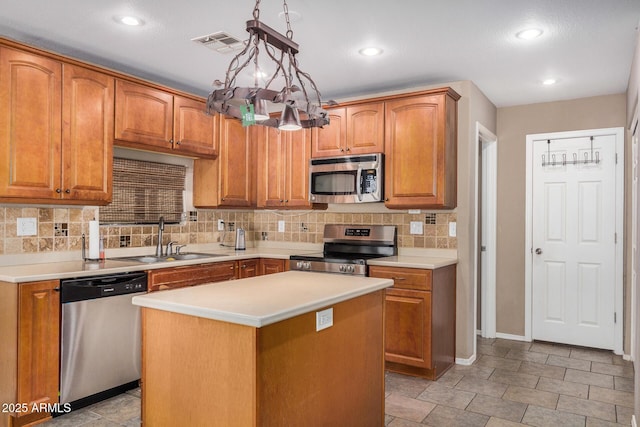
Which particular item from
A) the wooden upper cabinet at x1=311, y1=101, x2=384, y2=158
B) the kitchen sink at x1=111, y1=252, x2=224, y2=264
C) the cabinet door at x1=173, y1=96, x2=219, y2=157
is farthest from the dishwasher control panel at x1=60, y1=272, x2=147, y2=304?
the wooden upper cabinet at x1=311, y1=101, x2=384, y2=158

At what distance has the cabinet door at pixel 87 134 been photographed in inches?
127

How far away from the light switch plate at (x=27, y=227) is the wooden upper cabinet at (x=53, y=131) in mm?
259

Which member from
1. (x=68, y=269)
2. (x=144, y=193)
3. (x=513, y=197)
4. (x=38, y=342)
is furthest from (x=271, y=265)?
(x=513, y=197)

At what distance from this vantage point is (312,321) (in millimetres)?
1977

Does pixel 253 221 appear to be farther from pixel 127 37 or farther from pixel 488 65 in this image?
pixel 488 65

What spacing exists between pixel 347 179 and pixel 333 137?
0.44m

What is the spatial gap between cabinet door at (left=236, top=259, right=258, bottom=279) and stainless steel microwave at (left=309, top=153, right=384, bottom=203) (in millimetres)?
850

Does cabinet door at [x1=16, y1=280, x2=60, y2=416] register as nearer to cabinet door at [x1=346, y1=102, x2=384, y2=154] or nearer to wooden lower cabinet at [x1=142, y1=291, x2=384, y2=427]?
wooden lower cabinet at [x1=142, y1=291, x2=384, y2=427]

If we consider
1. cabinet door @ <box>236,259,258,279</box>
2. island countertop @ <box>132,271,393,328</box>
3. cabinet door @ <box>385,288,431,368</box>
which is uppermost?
island countertop @ <box>132,271,393,328</box>

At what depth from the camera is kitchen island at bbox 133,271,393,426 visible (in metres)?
1.73

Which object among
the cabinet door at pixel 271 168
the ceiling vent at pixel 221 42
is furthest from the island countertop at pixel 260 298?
the cabinet door at pixel 271 168

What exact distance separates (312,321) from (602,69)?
3.27 metres

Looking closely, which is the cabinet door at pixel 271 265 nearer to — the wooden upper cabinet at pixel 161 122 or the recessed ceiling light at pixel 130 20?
the wooden upper cabinet at pixel 161 122

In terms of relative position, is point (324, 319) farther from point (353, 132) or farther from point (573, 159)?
point (573, 159)
